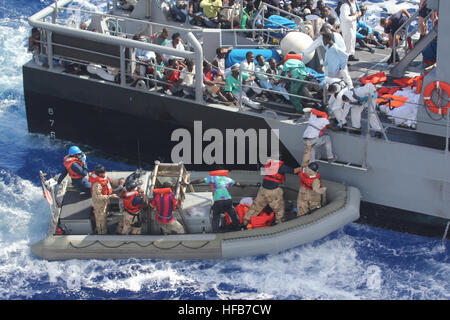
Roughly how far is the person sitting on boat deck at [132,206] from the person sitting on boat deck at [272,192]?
76.2 inches

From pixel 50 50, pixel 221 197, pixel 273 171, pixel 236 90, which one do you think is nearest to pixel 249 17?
pixel 236 90

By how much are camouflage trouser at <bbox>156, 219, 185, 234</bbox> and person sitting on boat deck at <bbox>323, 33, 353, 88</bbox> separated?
4.11 metres

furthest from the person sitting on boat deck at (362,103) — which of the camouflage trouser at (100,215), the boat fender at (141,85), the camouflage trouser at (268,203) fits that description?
the camouflage trouser at (100,215)

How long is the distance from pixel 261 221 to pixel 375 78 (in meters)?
3.70

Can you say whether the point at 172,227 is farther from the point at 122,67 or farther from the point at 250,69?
the point at 122,67

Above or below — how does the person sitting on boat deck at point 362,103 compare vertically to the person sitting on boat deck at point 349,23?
below

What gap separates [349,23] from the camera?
647 inches

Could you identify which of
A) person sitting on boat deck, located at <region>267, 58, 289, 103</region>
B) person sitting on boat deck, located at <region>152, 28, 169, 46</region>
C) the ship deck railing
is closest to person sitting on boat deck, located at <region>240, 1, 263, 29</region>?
the ship deck railing

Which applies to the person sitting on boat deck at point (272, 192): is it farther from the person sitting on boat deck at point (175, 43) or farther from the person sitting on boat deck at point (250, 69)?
the person sitting on boat deck at point (175, 43)

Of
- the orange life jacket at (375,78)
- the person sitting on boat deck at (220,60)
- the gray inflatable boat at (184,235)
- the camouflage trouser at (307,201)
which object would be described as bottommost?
the gray inflatable boat at (184,235)

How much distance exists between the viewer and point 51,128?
16688mm

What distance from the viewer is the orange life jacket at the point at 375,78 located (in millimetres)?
14719

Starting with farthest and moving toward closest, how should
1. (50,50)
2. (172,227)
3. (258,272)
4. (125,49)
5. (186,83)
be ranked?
(50,50), (125,49), (186,83), (172,227), (258,272)
